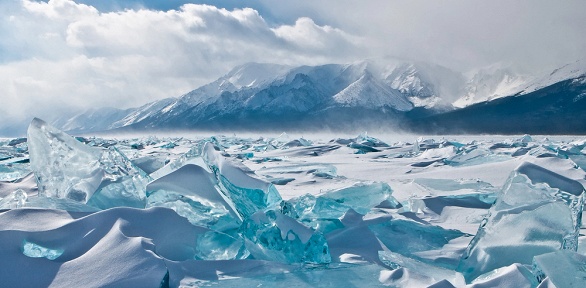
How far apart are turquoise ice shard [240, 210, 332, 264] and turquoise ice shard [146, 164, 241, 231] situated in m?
0.39

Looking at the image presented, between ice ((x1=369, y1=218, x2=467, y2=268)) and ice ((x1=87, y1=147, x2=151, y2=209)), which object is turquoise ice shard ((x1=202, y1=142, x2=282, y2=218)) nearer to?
ice ((x1=87, y1=147, x2=151, y2=209))

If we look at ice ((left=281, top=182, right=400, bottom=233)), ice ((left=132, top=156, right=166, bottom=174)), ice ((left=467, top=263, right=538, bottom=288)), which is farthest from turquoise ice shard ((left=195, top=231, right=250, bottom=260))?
ice ((left=132, top=156, right=166, bottom=174))

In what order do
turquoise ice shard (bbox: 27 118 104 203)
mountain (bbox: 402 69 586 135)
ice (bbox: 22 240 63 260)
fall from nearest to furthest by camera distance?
ice (bbox: 22 240 63 260) < turquoise ice shard (bbox: 27 118 104 203) < mountain (bbox: 402 69 586 135)

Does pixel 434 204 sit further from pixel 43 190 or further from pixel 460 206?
pixel 43 190

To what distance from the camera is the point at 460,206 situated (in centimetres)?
402

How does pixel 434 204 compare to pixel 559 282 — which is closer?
pixel 559 282

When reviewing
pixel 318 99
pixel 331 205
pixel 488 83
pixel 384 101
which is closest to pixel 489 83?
pixel 488 83

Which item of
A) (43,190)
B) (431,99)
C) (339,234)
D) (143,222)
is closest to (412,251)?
(339,234)

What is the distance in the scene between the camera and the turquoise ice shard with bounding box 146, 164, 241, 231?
8.70ft

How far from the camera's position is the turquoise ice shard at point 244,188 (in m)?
2.88

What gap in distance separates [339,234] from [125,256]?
1273mm

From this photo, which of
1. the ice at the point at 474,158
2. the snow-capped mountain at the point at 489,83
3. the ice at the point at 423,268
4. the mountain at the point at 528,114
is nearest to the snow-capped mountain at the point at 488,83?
the snow-capped mountain at the point at 489,83

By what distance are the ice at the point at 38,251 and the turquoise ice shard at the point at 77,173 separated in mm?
989

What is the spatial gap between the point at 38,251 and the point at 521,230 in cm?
210
